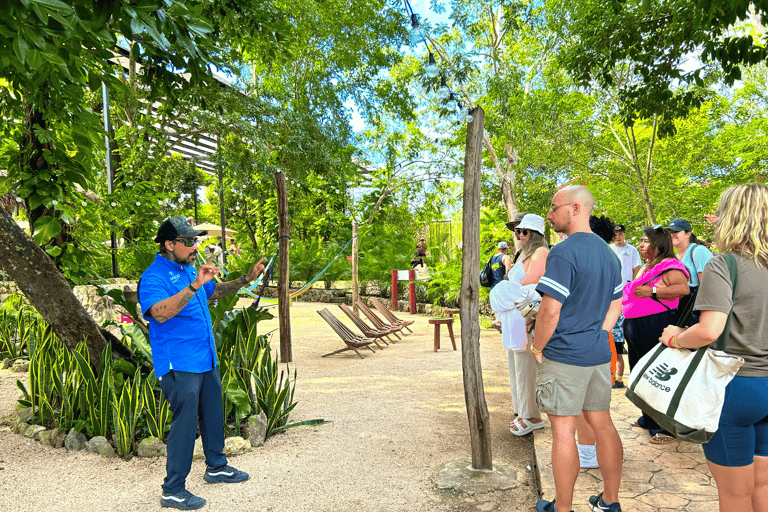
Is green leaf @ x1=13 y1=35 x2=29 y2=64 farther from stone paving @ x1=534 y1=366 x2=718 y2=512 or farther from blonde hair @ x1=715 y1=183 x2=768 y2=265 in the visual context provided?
stone paving @ x1=534 y1=366 x2=718 y2=512

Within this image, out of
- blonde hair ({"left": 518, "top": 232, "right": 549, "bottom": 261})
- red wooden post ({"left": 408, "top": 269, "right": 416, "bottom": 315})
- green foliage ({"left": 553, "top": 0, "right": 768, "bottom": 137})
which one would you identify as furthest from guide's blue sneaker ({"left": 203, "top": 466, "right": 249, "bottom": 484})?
red wooden post ({"left": 408, "top": 269, "right": 416, "bottom": 315})

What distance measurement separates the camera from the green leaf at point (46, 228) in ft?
18.7

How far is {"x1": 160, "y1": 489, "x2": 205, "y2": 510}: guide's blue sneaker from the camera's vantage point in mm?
3115

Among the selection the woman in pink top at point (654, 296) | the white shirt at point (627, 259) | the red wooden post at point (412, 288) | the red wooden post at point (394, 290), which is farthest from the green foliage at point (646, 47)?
the red wooden post at point (394, 290)

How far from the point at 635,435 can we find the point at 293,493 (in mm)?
2542

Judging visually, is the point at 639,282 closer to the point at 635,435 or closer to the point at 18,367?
the point at 635,435

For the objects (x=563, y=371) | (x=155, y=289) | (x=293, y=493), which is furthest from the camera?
(x=293, y=493)

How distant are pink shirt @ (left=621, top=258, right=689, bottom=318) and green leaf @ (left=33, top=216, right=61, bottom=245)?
18.7 ft

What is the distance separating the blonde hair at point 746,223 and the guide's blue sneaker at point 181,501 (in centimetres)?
308

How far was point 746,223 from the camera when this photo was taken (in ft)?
6.24

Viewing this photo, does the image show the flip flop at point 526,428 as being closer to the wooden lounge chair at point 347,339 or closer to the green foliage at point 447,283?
the wooden lounge chair at point 347,339

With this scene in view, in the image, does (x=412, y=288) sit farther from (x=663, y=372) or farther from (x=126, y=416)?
(x=663, y=372)

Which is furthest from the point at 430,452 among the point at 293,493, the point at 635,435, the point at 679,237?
the point at 679,237

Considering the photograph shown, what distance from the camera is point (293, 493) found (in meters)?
3.38
